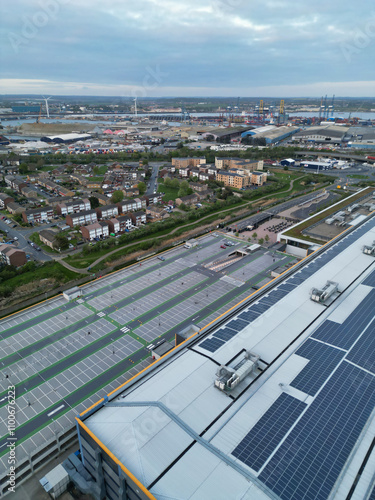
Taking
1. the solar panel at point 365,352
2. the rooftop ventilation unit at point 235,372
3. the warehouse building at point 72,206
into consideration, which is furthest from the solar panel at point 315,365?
the warehouse building at point 72,206

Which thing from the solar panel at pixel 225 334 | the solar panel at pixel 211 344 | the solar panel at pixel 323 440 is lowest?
the solar panel at pixel 323 440

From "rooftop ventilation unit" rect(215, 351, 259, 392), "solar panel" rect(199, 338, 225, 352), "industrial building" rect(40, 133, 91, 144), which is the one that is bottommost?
"solar panel" rect(199, 338, 225, 352)

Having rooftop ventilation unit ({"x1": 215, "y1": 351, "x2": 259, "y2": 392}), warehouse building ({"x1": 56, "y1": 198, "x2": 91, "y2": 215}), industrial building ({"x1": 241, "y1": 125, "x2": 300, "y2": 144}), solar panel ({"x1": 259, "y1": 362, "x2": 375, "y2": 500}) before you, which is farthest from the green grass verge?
industrial building ({"x1": 241, "y1": 125, "x2": 300, "y2": 144})

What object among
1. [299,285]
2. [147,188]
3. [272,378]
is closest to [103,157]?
[147,188]

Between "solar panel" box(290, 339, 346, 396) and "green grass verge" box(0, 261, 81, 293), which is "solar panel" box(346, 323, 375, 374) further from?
"green grass verge" box(0, 261, 81, 293)

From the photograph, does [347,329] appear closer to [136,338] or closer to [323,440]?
[323,440]

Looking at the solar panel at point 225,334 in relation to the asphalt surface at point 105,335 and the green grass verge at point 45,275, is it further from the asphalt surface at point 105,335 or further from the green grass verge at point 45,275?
the green grass verge at point 45,275
